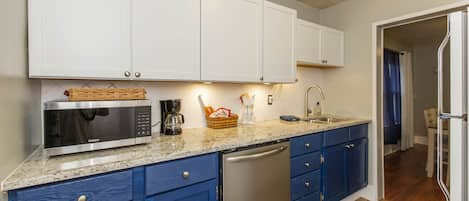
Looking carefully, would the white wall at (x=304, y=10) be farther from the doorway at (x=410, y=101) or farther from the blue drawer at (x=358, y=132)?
the blue drawer at (x=358, y=132)

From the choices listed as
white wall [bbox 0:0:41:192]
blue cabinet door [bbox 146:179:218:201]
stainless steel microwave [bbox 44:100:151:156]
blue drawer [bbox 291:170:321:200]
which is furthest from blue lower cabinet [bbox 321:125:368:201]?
white wall [bbox 0:0:41:192]

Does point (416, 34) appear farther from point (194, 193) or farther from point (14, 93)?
point (14, 93)

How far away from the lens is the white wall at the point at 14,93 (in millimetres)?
856

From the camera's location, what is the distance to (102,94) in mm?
1256

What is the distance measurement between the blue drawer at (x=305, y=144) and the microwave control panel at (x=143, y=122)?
1.08 m

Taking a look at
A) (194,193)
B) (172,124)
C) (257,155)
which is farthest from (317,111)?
(194,193)

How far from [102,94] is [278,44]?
1.56 m

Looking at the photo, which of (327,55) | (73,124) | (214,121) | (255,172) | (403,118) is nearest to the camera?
(73,124)

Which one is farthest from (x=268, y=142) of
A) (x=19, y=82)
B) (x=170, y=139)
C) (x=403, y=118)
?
(x=403, y=118)

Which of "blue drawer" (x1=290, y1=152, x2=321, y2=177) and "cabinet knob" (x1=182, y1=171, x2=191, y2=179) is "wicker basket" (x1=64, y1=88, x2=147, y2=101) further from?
"blue drawer" (x1=290, y1=152, x2=321, y2=177)

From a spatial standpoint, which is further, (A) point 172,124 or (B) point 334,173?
(B) point 334,173

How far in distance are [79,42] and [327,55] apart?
2.43m

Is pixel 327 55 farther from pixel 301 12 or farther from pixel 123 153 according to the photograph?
pixel 123 153

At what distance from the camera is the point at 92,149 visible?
3.93ft
